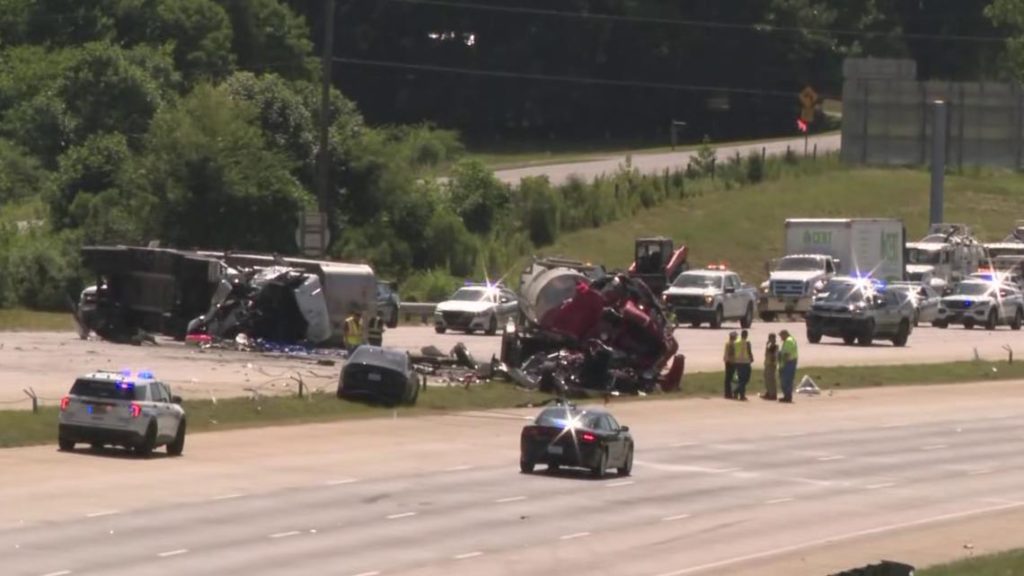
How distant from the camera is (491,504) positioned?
29094 mm

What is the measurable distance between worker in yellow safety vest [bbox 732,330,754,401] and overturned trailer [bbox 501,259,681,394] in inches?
69.8

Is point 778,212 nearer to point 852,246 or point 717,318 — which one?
point 852,246

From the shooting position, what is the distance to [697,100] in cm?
12700

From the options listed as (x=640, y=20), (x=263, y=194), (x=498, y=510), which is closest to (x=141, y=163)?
(x=263, y=194)

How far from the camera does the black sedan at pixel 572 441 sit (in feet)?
107

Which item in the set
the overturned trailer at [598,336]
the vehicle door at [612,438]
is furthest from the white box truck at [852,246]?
the vehicle door at [612,438]

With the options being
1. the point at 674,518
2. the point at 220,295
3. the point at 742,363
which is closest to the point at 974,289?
the point at 742,363

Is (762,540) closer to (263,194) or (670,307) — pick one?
(670,307)

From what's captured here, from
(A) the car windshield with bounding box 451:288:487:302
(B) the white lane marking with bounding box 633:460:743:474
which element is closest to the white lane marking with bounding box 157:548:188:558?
(B) the white lane marking with bounding box 633:460:743:474

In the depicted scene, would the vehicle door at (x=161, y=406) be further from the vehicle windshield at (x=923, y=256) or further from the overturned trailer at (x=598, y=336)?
the vehicle windshield at (x=923, y=256)

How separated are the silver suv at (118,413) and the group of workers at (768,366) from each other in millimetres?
18060

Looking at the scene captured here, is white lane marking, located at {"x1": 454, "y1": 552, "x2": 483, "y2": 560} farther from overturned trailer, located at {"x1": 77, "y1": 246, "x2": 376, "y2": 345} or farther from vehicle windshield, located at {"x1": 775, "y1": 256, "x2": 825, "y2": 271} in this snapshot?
vehicle windshield, located at {"x1": 775, "y1": 256, "x2": 825, "y2": 271}

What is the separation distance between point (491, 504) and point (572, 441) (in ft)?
12.5

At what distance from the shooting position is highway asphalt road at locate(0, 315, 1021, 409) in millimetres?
Result: 41844
